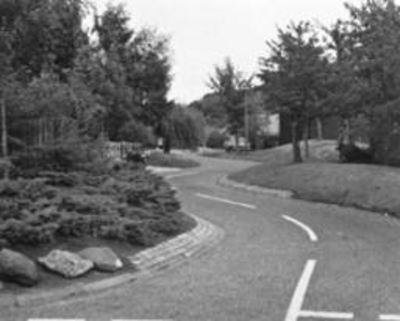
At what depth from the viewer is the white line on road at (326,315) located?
6156mm

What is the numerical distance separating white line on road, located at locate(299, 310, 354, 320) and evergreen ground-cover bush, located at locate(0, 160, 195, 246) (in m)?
3.83

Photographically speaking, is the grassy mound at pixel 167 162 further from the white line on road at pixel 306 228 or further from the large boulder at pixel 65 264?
the large boulder at pixel 65 264

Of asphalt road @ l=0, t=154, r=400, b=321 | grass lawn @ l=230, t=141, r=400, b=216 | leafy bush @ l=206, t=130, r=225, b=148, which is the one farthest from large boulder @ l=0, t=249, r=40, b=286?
leafy bush @ l=206, t=130, r=225, b=148

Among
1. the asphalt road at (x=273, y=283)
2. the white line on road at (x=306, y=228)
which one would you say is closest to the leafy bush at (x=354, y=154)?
the white line on road at (x=306, y=228)

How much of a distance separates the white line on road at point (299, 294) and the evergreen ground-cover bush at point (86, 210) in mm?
2656

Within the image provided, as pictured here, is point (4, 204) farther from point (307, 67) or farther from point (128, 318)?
point (307, 67)

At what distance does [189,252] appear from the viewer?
995 cm

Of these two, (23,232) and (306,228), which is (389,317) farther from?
(306,228)

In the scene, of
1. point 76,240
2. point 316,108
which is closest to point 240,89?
point 316,108

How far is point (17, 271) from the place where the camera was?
7.13m

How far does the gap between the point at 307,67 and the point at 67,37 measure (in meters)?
12.2

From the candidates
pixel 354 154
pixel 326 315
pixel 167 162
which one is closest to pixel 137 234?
pixel 326 315

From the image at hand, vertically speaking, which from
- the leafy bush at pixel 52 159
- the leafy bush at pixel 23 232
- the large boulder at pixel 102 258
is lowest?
the large boulder at pixel 102 258

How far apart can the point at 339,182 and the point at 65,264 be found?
45.8 ft
